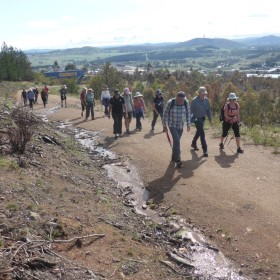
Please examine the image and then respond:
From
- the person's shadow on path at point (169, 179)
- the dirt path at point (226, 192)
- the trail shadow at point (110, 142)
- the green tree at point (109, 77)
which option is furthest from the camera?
the green tree at point (109, 77)

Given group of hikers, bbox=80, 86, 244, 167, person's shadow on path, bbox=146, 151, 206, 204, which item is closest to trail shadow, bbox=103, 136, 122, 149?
group of hikers, bbox=80, 86, 244, 167

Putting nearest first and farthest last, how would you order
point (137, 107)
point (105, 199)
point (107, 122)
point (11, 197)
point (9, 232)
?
point (9, 232) → point (11, 197) → point (105, 199) → point (137, 107) → point (107, 122)

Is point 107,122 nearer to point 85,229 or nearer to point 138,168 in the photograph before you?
point 138,168

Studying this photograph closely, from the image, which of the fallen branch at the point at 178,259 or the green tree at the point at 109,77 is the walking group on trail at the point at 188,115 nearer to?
the fallen branch at the point at 178,259

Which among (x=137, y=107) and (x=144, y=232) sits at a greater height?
(x=137, y=107)

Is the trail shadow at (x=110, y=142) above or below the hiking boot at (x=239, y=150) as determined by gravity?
below

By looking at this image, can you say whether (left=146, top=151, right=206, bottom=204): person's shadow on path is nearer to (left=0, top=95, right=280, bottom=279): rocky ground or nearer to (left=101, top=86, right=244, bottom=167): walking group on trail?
(left=0, top=95, right=280, bottom=279): rocky ground

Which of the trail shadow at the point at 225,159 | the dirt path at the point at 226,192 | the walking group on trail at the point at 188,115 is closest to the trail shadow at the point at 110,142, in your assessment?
the dirt path at the point at 226,192

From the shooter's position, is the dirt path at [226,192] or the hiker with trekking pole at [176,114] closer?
the dirt path at [226,192]

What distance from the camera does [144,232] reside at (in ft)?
20.4

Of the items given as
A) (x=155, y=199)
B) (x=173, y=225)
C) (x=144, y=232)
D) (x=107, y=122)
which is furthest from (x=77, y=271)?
(x=107, y=122)

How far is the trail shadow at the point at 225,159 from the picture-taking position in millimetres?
9593

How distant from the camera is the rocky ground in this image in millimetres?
4828

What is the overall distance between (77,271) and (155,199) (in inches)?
139
